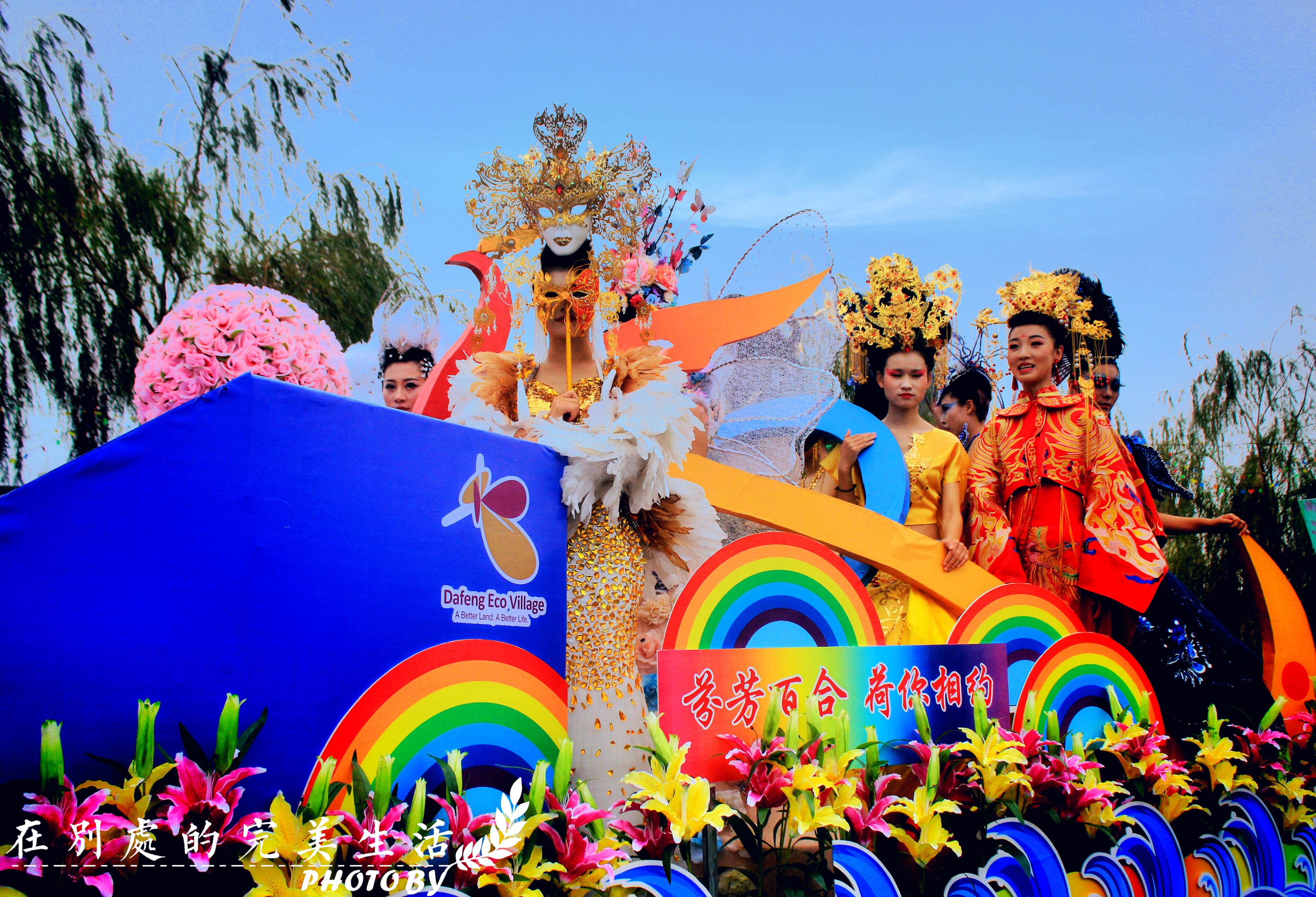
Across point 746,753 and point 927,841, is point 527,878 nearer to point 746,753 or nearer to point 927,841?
point 746,753

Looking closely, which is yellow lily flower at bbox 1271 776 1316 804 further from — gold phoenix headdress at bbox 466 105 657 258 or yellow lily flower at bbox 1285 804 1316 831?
gold phoenix headdress at bbox 466 105 657 258

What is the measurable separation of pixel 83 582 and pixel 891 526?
8.95ft

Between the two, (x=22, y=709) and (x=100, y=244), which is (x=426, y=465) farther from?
(x=100, y=244)

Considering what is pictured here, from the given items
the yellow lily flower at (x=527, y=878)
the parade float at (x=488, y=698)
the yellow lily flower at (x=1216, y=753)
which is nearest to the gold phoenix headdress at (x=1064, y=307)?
the parade float at (x=488, y=698)

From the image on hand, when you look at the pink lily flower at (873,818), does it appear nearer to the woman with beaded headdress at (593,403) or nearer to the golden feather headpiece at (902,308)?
the woman with beaded headdress at (593,403)

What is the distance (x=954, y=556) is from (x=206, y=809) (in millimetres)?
2882

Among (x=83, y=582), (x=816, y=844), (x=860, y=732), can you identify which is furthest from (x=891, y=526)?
(x=83, y=582)

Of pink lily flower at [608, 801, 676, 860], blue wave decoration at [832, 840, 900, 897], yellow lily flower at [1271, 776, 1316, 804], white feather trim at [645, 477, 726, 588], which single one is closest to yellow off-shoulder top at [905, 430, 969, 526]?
white feather trim at [645, 477, 726, 588]

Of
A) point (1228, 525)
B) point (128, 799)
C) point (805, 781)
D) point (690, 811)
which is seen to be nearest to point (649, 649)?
point (805, 781)

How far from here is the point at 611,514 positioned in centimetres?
273

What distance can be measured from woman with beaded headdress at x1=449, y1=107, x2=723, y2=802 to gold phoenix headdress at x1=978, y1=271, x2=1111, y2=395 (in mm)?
2099

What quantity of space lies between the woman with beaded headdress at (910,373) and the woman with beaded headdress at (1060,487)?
14 centimetres

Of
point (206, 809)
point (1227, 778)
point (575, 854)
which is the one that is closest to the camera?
point (206, 809)

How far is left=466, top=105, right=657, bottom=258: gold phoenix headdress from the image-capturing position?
115 inches
